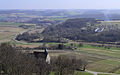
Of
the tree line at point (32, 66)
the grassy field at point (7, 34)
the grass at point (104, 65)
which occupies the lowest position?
the grassy field at point (7, 34)

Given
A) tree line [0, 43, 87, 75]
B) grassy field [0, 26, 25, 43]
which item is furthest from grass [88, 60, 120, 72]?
grassy field [0, 26, 25, 43]

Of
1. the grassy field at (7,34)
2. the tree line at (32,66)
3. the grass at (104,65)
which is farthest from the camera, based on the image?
the grassy field at (7,34)

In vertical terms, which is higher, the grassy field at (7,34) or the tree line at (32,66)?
the tree line at (32,66)

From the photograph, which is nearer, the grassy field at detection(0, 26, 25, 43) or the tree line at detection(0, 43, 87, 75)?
the tree line at detection(0, 43, 87, 75)

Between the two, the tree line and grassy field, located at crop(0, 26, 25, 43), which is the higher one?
the tree line

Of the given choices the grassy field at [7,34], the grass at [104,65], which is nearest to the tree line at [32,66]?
the grass at [104,65]

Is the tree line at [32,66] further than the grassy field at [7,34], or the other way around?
the grassy field at [7,34]

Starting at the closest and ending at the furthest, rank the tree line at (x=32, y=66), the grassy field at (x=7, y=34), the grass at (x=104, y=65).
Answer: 1. the tree line at (x=32, y=66)
2. the grass at (x=104, y=65)
3. the grassy field at (x=7, y=34)

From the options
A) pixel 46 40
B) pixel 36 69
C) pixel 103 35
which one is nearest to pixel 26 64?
pixel 36 69

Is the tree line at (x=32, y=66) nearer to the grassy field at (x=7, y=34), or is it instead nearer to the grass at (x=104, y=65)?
the grass at (x=104, y=65)

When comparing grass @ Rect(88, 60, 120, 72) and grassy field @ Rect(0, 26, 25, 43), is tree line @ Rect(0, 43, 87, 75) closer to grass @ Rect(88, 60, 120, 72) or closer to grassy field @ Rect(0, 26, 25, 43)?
grass @ Rect(88, 60, 120, 72)

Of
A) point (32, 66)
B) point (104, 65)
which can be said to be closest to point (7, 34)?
point (104, 65)
